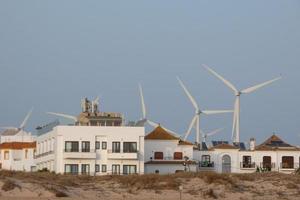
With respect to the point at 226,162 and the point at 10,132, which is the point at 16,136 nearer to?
the point at 10,132

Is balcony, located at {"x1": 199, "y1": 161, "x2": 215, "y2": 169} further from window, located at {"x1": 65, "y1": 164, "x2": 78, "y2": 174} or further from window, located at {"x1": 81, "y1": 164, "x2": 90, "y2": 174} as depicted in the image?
window, located at {"x1": 65, "y1": 164, "x2": 78, "y2": 174}

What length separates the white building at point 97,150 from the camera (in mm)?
108750

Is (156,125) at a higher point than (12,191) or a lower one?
higher

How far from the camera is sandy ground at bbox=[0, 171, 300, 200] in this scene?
69.2 metres

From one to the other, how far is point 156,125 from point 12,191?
5635 cm

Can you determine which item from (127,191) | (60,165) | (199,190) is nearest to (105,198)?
(127,191)

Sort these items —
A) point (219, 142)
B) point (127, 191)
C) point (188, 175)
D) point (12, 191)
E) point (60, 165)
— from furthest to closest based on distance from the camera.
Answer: point (219, 142)
point (60, 165)
point (188, 175)
point (127, 191)
point (12, 191)

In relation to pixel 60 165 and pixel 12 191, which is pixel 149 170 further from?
pixel 12 191

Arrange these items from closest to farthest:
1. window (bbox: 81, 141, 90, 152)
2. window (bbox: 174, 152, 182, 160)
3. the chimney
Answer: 1. window (bbox: 81, 141, 90, 152)
2. window (bbox: 174, 152, 182, 160)
3. the chimney

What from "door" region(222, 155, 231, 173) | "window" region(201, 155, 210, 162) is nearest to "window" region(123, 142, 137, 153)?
"window" region(201, 155, 210, 162)

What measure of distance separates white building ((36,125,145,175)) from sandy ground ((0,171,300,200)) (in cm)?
2725

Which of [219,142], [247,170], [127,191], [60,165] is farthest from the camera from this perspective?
[219,142]

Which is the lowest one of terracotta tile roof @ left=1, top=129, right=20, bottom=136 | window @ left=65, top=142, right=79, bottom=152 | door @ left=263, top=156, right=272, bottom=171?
door @ left=263, top=156, right=272, bottom=171

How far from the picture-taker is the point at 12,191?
68.1 metres
